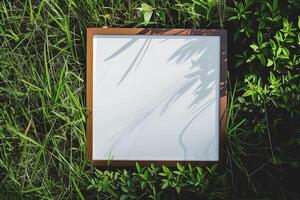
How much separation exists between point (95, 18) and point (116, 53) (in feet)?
0.54

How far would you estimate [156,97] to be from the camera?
1921 mm

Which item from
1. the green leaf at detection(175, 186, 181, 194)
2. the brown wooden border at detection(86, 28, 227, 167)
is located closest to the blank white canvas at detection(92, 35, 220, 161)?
the brown wooden border at detection(86, 28, 227, 167)

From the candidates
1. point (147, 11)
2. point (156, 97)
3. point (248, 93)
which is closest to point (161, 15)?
point (147, 11)

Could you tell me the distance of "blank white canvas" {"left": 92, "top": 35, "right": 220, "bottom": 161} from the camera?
1914 mm

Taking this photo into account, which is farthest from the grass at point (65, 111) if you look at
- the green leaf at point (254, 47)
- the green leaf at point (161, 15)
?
the green leaf at point (254, 47)

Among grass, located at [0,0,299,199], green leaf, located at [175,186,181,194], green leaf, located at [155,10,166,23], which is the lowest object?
green leaf, located at [175,186,181,194]

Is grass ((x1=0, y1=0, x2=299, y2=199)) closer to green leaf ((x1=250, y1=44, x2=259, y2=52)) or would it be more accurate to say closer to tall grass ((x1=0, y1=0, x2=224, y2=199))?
tall grass ((x1=0, y1=0, x2=224, y2=199))

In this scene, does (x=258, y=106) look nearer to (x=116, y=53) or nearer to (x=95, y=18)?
(x=116, y=53)

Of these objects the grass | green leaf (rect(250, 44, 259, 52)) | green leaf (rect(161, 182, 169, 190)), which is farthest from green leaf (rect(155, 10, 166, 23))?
green leaf (rect(161, 182, 169, 190))

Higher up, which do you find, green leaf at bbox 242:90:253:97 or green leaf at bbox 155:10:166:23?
green leaf at bbox 155:10:166:23

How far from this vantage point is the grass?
6.17 ft

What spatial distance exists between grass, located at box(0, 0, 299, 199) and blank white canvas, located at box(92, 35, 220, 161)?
0.22ft

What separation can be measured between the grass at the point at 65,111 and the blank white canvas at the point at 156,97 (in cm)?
7

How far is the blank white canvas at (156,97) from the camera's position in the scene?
6.28ft
